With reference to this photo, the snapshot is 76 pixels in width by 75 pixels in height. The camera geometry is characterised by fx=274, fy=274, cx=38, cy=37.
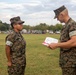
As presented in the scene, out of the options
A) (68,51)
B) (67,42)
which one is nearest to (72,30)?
(67,42)

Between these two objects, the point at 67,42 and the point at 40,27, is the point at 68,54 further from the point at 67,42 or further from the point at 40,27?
the point at 40,27

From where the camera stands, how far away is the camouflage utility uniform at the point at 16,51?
19.5 feet

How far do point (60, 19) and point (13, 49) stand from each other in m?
1.54

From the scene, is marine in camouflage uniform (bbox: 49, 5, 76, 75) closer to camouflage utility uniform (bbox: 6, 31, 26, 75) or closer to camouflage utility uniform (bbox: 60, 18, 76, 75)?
camouflage utility uniform (bbox: 60, 18, 76, 75)

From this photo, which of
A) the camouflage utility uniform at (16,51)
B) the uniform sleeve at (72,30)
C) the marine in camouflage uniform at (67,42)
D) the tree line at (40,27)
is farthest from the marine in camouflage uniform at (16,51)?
the tree line at (40,27)

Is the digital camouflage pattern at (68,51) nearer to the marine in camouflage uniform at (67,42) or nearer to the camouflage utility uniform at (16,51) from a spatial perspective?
the marine in camouflage uniform at (67,42)

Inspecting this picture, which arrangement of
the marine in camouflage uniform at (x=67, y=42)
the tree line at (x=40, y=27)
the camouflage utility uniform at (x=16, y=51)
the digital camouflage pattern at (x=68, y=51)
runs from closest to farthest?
the marine in camouflage uniform at (x=67, y=42) → the digital camouflage pattern at (x=68, y=51) → the camouflage utility uniform at (x=16, y=51) → the tree line at (x=40, y=27)

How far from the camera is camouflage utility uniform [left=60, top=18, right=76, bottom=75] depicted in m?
4.90

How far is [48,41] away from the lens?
5121 millimetres

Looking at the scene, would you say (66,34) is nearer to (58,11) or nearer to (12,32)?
(58,11)

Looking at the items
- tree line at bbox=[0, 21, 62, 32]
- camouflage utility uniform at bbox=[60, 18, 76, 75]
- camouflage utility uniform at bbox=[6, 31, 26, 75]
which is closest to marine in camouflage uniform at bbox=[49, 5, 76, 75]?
camouflage utility uniform at bbox=[60, 18, 76, 75]

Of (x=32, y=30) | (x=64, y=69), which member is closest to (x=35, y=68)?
(x=64, y=69)

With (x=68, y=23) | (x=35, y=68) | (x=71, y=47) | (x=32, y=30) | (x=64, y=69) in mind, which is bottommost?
(x=32, y=30)

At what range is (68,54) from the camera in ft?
16.3
